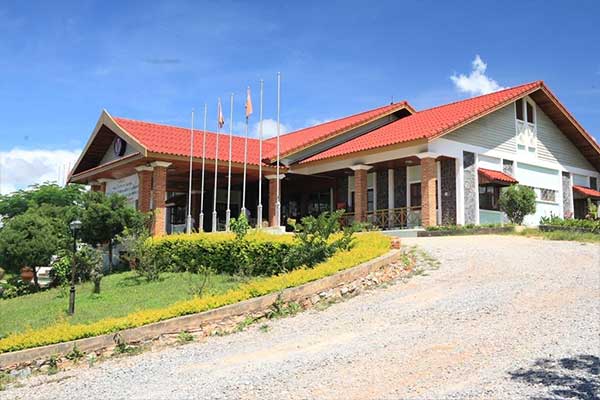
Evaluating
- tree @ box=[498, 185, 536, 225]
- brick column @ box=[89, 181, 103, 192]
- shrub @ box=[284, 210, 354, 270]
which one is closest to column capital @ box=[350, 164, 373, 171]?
tree @ box=[498, 185, 536, 225]

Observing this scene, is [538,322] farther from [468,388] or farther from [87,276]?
[87,276]

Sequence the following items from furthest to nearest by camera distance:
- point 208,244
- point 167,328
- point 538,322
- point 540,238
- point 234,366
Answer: point 540,238
point 208,244
point 167,328
point 538,322
point 234,366

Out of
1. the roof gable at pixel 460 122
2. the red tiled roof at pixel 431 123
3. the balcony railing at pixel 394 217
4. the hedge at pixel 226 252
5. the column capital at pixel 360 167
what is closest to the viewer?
the hedge at pixel 226 252

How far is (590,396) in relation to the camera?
18.7 feet

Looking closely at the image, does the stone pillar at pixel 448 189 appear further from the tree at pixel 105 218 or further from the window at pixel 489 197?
the tree at pixel 105 218

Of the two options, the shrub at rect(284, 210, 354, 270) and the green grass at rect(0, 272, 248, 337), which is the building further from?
the shrub at rect(284, 210, 354, 270)

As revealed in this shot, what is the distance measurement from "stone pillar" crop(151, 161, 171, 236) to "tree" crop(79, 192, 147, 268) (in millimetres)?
853

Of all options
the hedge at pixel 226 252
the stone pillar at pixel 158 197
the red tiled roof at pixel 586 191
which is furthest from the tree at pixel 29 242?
the red tiled roof at pixel 586 191

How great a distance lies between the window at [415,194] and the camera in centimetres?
2231

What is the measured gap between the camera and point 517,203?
1955 centimetres

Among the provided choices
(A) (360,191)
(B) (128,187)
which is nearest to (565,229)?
(A) (360,191)

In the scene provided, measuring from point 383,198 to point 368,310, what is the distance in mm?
14392

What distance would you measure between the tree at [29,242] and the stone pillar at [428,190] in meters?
12.4

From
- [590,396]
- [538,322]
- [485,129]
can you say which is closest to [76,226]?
[538,322]
